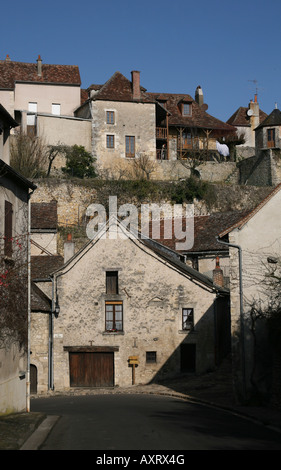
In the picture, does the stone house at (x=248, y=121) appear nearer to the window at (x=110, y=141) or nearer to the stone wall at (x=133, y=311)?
the window at (x=110, y=141)

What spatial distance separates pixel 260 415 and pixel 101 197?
30.1m

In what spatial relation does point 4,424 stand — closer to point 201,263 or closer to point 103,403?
point 103,403

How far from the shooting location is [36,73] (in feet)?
178

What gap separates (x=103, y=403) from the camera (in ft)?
74.1

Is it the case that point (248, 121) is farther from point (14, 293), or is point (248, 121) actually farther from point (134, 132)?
point (14, 293)

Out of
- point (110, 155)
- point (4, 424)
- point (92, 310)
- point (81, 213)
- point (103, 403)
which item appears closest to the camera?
point (4, 424)

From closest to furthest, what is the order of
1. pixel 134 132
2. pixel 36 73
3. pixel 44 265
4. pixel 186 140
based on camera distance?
pixel 44 265
pixel 134 132
pixel 36 73
pixel 186 140

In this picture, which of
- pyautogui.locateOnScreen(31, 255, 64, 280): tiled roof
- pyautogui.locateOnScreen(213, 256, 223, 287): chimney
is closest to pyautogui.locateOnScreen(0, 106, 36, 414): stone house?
pyautogui.locateOnScreen(31, 255, 64, 280): tiled roof

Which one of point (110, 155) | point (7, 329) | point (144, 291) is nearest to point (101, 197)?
point (110, 155)

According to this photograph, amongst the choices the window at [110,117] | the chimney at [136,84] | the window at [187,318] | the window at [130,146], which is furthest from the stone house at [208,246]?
the chimney at [136,84]

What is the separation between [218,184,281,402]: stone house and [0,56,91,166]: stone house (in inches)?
1186

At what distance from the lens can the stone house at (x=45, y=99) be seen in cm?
5059

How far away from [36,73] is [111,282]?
27975mm

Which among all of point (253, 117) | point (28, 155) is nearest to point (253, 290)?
point (28, 155)
